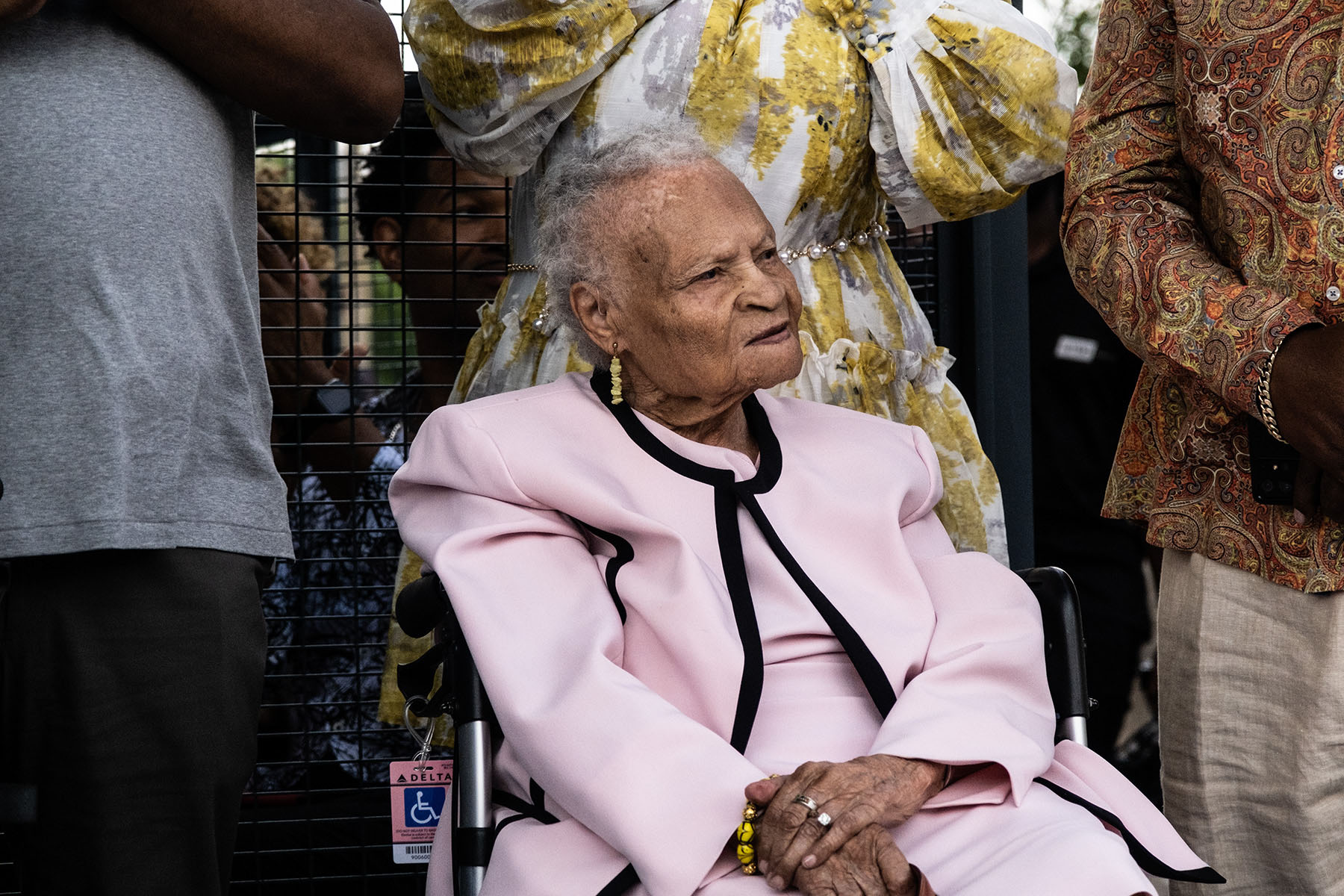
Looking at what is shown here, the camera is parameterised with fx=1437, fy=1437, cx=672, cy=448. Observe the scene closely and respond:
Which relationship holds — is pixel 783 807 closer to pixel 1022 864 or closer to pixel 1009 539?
pixel 1022 864

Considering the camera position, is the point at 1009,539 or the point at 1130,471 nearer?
the point at 1130,471

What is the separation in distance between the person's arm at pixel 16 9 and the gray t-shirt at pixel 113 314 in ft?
0.34

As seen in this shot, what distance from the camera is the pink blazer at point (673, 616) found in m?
1.77

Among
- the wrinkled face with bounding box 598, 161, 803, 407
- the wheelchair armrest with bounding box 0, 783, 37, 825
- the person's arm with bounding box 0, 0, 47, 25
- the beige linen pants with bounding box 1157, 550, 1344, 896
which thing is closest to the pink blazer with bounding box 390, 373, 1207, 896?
the wrinkled face with bounding box 598, 161, 803, 407

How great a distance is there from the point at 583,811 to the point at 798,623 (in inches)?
16.7

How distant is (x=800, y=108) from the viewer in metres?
2.38

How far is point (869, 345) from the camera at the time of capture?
2490 millimetres

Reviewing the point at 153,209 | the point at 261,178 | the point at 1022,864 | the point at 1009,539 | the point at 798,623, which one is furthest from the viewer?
the point at 261,178

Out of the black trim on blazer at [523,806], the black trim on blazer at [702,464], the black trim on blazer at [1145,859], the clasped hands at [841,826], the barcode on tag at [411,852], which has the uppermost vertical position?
the black trim on blazer at [702,464]

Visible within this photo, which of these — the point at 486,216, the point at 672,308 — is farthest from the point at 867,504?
the point at 486,216

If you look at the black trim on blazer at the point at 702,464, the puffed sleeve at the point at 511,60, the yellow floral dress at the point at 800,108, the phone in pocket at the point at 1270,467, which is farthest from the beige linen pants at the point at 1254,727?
the puffed sleeve at the point at 511,60

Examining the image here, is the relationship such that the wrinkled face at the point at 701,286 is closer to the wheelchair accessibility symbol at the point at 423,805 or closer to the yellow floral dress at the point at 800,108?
the yellow floral dress at the point at 800,108

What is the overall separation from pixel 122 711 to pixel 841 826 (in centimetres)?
91

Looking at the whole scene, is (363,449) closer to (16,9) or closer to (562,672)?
(562,672)
